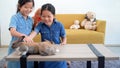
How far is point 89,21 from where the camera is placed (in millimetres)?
3965

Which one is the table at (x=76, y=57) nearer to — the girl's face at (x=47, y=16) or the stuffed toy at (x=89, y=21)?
the girl's face at (x=47, y=16)

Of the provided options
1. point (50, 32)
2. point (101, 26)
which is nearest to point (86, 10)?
point (101, 26)

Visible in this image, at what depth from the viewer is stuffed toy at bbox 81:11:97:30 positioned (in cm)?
388

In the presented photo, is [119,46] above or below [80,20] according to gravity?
below

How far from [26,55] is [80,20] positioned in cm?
291

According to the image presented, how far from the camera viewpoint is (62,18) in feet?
13.4

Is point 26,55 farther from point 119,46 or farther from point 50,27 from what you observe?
point 119,46

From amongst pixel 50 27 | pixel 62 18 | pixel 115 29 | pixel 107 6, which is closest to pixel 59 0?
pixel 62 18

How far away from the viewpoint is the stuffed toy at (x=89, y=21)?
3.88 metres

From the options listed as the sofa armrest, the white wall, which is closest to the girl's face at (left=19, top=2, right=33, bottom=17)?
the sofa armrest

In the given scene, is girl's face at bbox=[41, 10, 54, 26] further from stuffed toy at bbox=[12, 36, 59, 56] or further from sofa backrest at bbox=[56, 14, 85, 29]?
sofa backrest at bbox=[56, 14, 85, 29]

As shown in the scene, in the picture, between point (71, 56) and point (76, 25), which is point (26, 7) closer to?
point (71, 56)

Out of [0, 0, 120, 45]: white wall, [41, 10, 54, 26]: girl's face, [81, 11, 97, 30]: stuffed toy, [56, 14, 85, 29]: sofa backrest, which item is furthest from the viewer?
[0, 0, 120, 45]: white wall

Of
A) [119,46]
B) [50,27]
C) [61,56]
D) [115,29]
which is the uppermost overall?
[50,27]
